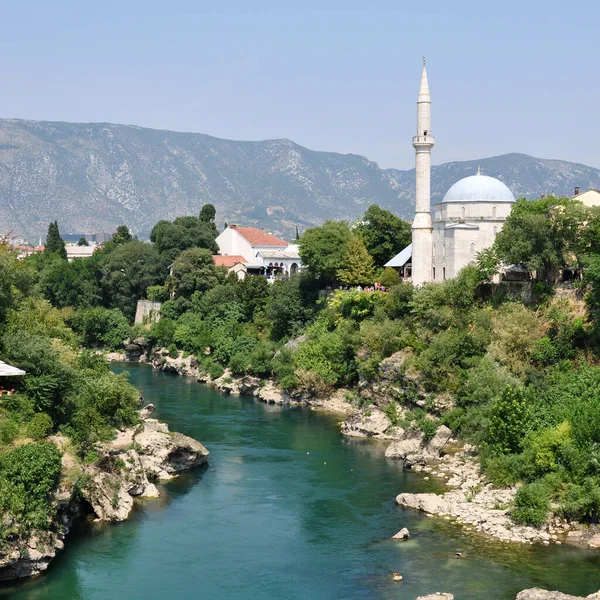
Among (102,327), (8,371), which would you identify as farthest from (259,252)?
(8,371)

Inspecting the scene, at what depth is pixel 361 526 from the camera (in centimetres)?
2822

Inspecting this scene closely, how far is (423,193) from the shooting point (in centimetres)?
4841

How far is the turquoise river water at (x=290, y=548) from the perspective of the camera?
23.5 meters

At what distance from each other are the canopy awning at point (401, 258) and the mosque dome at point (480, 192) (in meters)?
4.83

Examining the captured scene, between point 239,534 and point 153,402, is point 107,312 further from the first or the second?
point 239,534

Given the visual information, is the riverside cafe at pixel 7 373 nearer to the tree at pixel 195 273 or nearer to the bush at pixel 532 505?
the bush at pixel 532 505

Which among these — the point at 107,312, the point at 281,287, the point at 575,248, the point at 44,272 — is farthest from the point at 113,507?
the point at 44,272

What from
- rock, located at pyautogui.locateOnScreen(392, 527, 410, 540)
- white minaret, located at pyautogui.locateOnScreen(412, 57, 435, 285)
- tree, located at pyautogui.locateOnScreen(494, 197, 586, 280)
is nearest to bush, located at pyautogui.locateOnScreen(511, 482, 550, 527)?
rock, located at pyautogui.locateOnScreen(392, 527, 410, 540)

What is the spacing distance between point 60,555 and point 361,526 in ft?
29.4

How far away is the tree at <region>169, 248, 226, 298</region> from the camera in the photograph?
64438mm

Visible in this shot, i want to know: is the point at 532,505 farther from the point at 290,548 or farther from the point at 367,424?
the point at 367,424

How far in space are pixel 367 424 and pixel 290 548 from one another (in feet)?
47.2

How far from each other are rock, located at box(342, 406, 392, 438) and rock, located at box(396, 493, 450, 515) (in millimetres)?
9811

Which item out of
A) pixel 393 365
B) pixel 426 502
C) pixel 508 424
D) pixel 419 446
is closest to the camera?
pixel 426 502
